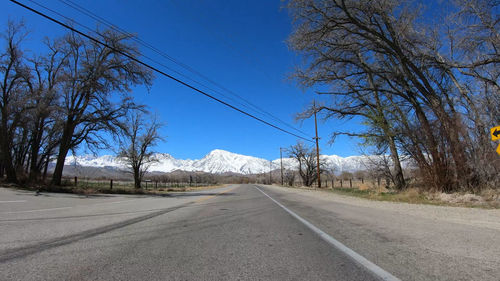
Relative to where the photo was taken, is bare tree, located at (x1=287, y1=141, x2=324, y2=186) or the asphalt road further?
bare tree, located at (x1=287, y1=141, x2=324, y2=186)

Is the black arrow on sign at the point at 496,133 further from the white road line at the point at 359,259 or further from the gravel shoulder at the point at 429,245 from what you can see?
the white road line at the point at 359,259

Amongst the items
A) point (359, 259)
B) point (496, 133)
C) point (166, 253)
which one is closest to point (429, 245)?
point (359, 259)

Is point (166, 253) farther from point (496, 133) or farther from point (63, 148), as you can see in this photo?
point (63, 148)

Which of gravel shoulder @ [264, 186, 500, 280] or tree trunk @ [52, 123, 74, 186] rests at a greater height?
tree trunk @ [52, 123, 74, 186]

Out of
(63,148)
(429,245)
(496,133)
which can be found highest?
(63,148)

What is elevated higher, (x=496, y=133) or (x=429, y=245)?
(x=496, y=133)

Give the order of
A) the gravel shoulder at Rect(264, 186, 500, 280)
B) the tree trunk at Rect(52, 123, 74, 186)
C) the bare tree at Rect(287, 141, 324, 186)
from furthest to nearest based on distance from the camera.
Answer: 1. the bare tree at Rect(287, 141, 324, 186)
2. the tree trunk at Rect(52, 123, 74, 186)
3. the gravel shoulder at Rect(264, 186, 500, 280)

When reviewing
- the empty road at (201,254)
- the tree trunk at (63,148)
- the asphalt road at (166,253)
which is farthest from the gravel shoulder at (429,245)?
the tree trunk at (63,148)

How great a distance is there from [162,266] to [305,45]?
1662 centimetres

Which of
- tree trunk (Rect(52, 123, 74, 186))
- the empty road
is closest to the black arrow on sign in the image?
the empty road

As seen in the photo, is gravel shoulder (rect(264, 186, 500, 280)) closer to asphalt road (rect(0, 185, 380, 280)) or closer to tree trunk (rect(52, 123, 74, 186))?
asphalt road (rect(0, 185, 380, 280))

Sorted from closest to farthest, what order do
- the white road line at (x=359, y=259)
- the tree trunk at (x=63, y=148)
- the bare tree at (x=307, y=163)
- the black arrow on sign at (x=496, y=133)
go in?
1. the white road line at (x=359, y=259)
2. the black arrow on sign at (x=496, y=133)
3. the tree trunk at (x=63, y=148)
4. the bare tree at (x=307, y=163)

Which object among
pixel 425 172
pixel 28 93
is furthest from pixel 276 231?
pixel 28 93

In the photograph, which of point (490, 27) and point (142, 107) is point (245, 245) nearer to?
point (490, 27)
